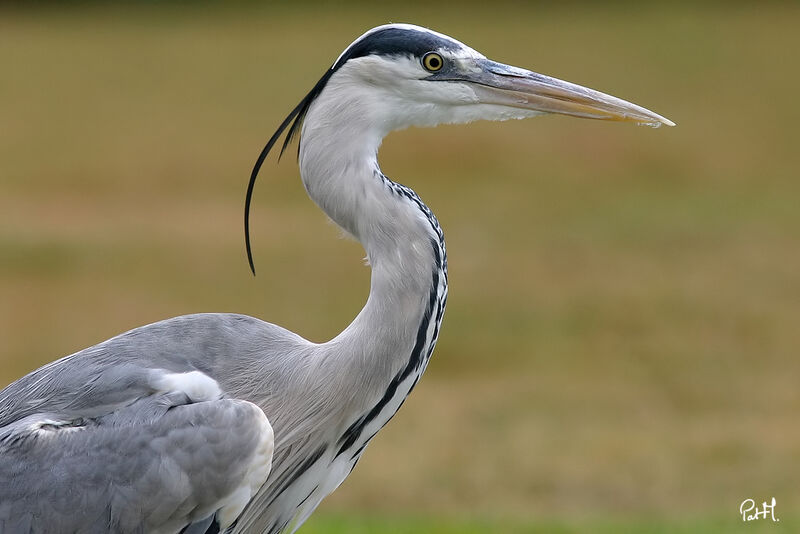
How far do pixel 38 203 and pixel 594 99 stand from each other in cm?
1281

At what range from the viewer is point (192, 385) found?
3.12 metres

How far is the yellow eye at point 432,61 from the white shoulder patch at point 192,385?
1.02 meters

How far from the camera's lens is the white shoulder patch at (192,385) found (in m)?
3.09

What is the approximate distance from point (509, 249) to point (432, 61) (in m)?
10.2

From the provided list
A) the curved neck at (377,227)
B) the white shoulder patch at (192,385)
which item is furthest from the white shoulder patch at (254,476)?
the curved neck at (377,227)

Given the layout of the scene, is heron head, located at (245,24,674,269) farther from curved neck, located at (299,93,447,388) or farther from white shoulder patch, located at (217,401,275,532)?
white shoulder patch, located at (217,401,275,532)

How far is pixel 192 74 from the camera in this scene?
22.1 meters

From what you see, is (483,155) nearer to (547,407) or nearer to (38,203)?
(38,203)

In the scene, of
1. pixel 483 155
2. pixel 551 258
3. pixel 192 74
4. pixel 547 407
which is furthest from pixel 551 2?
pixel 547 407
